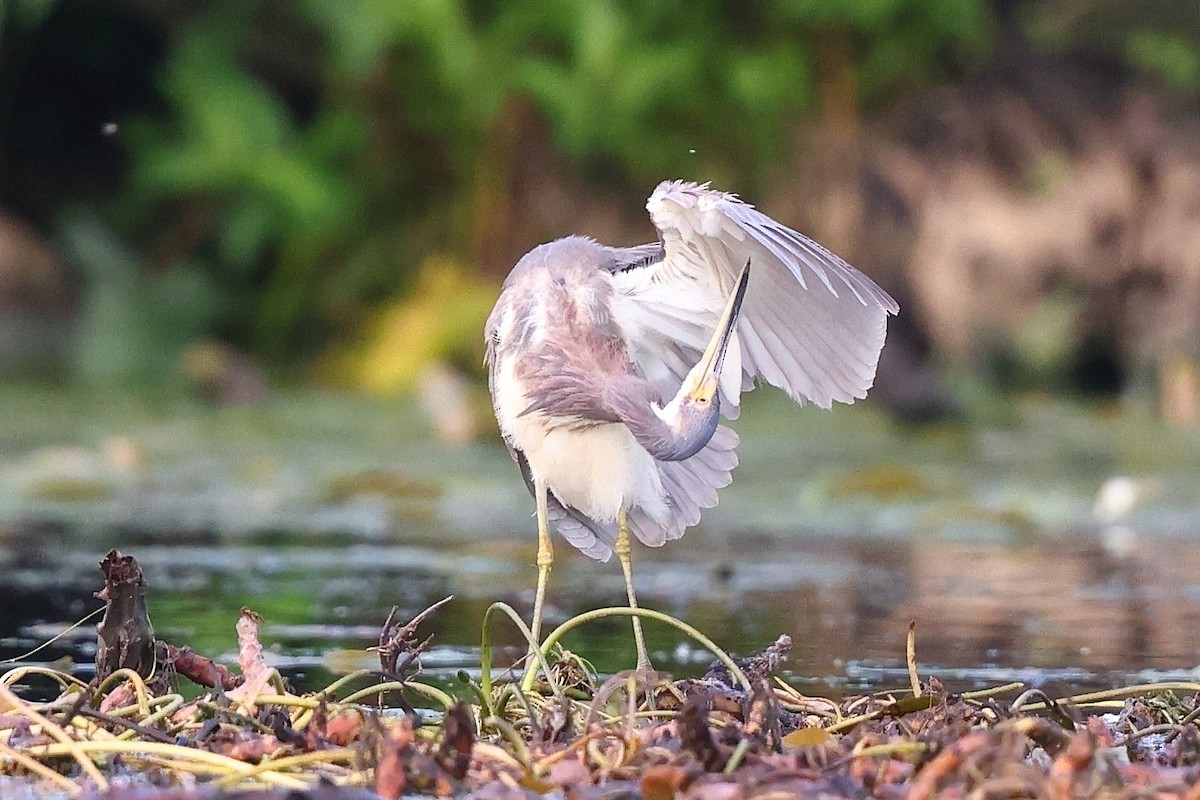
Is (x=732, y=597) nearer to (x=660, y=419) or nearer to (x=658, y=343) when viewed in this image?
(x=658, y=343)

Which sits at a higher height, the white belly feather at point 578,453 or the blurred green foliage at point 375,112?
the blurred green foliage at point 375,112

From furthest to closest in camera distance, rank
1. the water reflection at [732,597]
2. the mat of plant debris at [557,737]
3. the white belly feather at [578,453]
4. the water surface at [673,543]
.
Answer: the water surface at [673,543]
the water reflection at [732,597]
the white belly feather at [578,453]
the mat of plant debris at [557,737]

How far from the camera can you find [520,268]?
423 centimetres

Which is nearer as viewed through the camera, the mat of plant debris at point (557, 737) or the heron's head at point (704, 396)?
the mat of plant debris at point (557, 737)

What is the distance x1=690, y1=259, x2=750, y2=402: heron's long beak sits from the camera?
3736 millimetres

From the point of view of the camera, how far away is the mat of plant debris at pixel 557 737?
2889 millimetres

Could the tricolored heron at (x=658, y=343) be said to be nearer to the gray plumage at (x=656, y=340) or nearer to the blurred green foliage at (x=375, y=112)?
the gray plumage at (x=656, y=340)

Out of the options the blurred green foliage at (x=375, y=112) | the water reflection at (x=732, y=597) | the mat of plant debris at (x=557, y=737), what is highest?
the blurred green foliage at (x=375, y=112)

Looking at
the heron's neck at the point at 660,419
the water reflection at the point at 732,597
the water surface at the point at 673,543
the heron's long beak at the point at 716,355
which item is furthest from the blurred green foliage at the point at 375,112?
the heron's long beak at the point at 716,355

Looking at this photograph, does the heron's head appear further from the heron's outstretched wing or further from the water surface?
the water surface

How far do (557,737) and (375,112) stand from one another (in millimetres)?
9809

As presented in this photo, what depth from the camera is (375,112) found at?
1272 cm

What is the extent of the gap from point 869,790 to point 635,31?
9157mm

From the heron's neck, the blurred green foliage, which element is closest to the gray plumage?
the heron's neck
